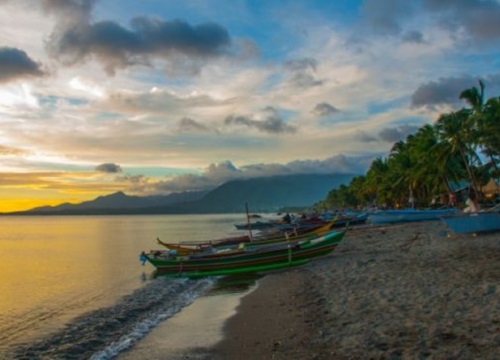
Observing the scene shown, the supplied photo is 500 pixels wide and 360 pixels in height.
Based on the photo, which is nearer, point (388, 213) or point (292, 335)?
point (292, 335)

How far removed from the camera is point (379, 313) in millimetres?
10695

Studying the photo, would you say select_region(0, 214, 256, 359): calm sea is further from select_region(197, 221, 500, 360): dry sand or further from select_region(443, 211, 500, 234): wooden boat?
select_region(443, 211, 500, 234): wooden boat

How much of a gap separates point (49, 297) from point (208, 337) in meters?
13.4

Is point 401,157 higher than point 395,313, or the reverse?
point 401,157

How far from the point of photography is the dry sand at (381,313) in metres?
8.25

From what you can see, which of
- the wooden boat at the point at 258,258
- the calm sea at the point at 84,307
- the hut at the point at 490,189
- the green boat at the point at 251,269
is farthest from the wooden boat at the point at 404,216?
the calm sea at the point at 84,307

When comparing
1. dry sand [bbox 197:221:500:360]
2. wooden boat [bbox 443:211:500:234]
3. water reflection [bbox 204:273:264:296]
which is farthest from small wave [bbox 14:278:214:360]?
wooden boat [bbox 443:211:500:234]

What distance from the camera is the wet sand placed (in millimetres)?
8258

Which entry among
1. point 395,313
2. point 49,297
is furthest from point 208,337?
point 49,297

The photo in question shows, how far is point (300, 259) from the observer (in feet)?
75.8

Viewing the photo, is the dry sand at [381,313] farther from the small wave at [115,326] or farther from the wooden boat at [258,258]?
the wooden boat at [258,258]

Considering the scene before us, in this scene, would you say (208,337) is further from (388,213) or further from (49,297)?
(388,213)

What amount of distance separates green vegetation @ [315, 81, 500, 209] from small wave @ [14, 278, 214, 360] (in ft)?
99.4

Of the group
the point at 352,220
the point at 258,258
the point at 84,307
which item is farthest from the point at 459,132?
the point at 84,307
